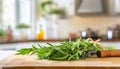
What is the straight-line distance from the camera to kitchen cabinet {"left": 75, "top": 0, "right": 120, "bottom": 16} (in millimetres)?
4305

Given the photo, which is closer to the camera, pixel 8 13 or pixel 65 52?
pixel 65 52

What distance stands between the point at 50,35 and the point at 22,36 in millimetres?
492

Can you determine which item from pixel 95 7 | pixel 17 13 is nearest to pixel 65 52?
pixel 95 7

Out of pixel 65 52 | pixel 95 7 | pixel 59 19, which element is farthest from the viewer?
pixel 59 19

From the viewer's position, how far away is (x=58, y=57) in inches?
52.6

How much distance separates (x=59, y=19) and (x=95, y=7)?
2.18 feet

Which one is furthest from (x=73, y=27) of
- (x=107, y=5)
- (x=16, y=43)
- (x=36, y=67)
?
(x=36, y=67)

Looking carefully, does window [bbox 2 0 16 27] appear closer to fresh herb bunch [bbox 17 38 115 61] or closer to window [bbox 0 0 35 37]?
window [bbox 0 0 35 37]

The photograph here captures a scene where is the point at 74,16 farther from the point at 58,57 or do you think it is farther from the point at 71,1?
the point at 58,57

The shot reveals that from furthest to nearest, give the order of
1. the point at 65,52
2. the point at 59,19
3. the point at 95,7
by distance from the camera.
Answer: the point at 59,19, the point at 95,7, the point at 65,52

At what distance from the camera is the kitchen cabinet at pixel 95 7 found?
A: 4.30 m

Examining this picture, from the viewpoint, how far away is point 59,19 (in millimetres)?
4449

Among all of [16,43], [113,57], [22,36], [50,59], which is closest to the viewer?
[50,59]

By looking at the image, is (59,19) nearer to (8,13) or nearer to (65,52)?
(8,13)
